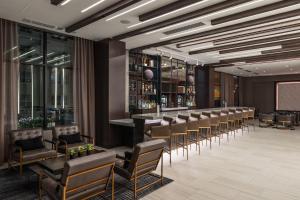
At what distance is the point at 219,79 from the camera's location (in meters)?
12.9

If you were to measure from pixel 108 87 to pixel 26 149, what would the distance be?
8.58 feet

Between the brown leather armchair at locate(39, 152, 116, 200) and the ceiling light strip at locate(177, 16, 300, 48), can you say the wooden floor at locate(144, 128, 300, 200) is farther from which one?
the ceiling light strip at locate(177, 16, 300, 48)

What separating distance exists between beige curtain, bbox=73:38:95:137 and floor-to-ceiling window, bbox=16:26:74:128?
21 cm

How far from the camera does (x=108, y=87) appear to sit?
6074mm

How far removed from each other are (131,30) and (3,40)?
2898 millimetres

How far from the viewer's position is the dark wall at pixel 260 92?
49.7 feet

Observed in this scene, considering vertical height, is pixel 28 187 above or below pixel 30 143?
below

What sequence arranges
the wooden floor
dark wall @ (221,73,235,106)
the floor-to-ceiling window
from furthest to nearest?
1. dark wall @ (221,73,235,106)
2. the floor-to-ceiling window
3. the wooden floor

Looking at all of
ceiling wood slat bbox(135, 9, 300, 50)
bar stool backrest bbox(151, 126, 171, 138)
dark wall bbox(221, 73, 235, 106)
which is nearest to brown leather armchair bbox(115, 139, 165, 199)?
bar stool backrest bbox(151, 126, 171, 138)

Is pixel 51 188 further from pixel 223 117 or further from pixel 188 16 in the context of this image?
pixel 223 117

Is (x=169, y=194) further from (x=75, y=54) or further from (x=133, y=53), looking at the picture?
(x=133, y=53)

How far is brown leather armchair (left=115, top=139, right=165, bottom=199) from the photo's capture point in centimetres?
302

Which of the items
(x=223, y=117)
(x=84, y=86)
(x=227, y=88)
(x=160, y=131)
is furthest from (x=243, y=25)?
(x=227, y=88)

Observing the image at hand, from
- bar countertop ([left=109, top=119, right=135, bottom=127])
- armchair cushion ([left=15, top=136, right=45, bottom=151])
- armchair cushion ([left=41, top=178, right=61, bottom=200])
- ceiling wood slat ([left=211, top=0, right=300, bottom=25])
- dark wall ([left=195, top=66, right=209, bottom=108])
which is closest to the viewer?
armchair cushion ([left=41, top=178, right=61, bottom=200])
